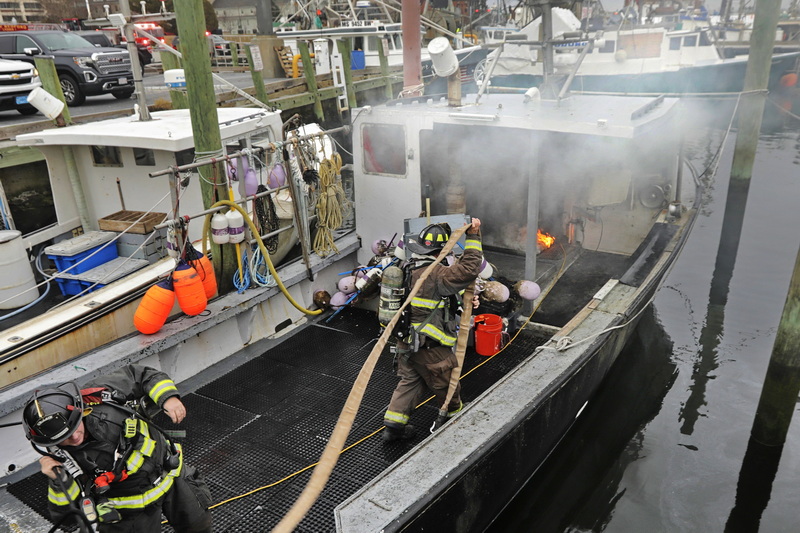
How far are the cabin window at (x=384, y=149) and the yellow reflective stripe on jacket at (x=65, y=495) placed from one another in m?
4.44

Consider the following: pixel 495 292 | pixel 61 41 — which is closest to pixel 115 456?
pixel 495 292

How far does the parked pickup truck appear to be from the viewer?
12.1 m

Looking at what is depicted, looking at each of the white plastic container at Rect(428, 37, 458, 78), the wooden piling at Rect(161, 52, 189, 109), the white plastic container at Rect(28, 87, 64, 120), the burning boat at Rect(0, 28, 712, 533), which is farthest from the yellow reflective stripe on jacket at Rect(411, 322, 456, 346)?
the white plastic container at Rect(28, 87, 64, 120)

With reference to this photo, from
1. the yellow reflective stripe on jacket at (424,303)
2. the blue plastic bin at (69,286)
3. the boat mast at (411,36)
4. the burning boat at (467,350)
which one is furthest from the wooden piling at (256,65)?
the yellow reflective stripe on jacket at (424,303)

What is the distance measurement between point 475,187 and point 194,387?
380 cm

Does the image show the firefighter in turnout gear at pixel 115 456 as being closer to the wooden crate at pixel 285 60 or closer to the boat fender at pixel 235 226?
the boat fender at pixel 235 226

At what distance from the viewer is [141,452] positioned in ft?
9.67

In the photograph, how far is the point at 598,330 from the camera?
5.11 metres

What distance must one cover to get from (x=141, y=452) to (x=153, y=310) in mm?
1969

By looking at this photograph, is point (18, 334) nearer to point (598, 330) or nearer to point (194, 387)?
point (194, 387)

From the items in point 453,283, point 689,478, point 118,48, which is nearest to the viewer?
point 453,283

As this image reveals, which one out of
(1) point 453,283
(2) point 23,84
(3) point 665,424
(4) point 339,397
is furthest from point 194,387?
(2) point 23,84

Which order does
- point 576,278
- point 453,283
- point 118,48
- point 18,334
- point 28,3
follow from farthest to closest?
point 28,3
point 118,48
point 576,278
point 18,334
point 453,283

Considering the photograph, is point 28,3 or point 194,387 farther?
point 28,3
